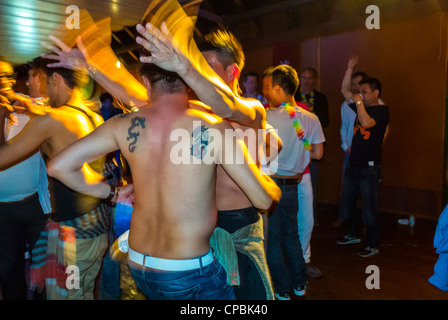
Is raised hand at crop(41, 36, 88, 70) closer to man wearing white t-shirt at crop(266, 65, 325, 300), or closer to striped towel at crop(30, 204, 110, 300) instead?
striped towel at crop(30, 204, 110, 300)

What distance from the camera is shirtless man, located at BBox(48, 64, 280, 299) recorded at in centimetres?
147

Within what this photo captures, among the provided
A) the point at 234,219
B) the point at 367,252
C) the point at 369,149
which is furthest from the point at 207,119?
the point at 367,252

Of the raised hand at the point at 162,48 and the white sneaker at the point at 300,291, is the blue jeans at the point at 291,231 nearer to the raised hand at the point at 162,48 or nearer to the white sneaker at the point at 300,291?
the white sneaker at the point at 300,291

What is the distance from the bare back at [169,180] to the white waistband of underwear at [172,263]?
0.07ft

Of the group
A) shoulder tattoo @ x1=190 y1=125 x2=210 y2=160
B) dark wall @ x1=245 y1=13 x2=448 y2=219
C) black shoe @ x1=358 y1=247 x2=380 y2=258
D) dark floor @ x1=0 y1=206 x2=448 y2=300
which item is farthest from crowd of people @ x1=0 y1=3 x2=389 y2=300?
dark wall @ x1=245 y1=13 x2=448 y2=219

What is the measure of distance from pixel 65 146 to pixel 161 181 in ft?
3.10

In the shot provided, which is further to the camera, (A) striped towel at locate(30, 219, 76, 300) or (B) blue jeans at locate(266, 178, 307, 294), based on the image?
(B) blue jeans at locate(266, 178, 307, 294)

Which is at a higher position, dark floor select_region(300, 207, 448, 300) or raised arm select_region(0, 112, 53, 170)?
raised arm select_region(0, 112, 53, 170)

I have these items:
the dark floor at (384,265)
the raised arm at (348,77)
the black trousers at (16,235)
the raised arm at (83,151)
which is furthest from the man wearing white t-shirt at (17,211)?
the raised arm at (348,77)

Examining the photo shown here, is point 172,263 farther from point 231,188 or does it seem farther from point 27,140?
point 27,140

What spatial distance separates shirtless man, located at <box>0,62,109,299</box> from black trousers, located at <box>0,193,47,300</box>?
0.42 m

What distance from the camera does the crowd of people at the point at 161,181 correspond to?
4.84ft

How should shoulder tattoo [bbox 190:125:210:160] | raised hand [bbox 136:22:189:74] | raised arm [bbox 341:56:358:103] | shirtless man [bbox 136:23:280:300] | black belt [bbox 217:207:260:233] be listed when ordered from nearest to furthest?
raised hand [bbox 136:22:189:74], shoulder tattoo [bbox 190:125:210:160], shirtless man [bbox 136:23:280:300], black belt [bbox 217:207:260:233], raised arm [bbox 341:56:358:103]

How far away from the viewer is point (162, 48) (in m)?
1.24
